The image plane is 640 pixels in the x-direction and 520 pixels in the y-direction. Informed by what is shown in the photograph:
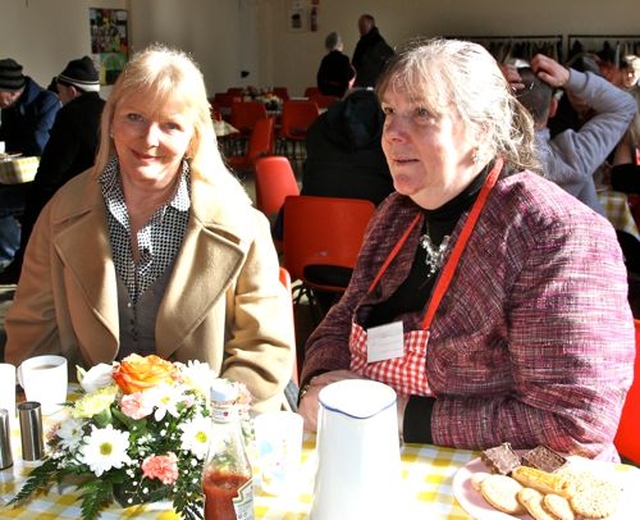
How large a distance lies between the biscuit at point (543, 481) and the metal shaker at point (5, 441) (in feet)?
2.93

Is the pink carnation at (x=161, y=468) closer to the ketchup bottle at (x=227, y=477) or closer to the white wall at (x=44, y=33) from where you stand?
the ketchup bottle at (x=227, y=477)

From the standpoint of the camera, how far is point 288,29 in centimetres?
1534

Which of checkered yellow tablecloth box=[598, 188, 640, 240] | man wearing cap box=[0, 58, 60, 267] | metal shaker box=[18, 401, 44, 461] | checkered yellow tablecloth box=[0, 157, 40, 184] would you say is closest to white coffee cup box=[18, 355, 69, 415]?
metal shaker box=[18, 401, 44, 461]

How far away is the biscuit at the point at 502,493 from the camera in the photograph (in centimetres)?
122

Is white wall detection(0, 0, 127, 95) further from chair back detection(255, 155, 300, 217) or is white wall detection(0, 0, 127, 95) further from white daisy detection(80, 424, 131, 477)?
white daisy detection(80, 424, 131, 477)

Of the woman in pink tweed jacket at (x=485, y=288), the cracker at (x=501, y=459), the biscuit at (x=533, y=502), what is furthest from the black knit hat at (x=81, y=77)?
the biscuit at (x=533, y=502)

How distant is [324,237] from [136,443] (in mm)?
2455

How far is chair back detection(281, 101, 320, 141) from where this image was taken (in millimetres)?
10664

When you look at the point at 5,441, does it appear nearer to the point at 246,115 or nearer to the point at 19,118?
the point at 19,118

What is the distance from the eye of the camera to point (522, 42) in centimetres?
1373

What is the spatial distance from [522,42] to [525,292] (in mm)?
13194

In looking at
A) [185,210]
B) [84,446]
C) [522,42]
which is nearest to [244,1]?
[522,42]

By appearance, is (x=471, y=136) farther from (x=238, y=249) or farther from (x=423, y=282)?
(x=238, y=249)

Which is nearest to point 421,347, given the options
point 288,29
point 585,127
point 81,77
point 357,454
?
point 357,454
